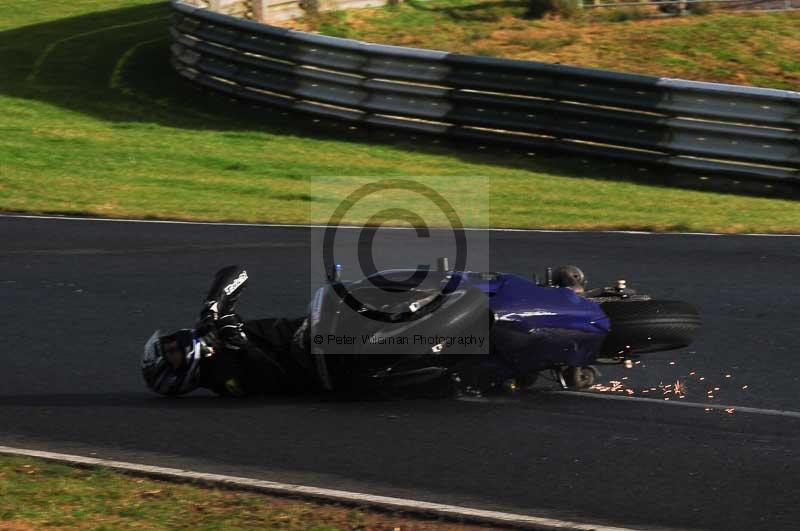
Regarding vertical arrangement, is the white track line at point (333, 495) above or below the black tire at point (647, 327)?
below

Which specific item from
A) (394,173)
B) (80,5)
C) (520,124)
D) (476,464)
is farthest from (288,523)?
(80,5)

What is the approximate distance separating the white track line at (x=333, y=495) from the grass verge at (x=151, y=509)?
0.19ft

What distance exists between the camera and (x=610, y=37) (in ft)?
62.6

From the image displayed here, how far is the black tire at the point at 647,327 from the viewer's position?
6324 millimetres

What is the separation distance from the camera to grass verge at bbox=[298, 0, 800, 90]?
679 inches

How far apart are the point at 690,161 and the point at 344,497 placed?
9.56 meters

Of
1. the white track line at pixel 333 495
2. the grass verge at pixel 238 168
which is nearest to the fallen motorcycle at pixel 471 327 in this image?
the white track line at pixel 333 495

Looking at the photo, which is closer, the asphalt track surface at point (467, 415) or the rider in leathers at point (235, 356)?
the asphalt track surface at point (467, 415)

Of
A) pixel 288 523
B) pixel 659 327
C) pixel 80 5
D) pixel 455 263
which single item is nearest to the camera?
pixel 288 523

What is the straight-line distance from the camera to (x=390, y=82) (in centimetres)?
1585

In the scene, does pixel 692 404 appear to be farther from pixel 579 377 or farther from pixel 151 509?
pixel 151 509

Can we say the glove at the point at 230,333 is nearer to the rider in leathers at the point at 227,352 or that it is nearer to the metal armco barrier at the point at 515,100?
the rider in leathers at the point at 227,352

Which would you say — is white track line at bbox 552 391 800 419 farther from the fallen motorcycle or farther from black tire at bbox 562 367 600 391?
the fallen motorcycle

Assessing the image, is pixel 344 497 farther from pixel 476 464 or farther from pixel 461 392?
pixel 461 392
